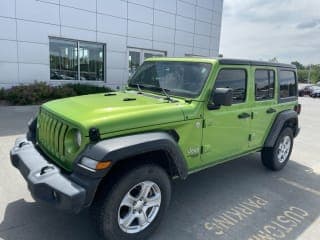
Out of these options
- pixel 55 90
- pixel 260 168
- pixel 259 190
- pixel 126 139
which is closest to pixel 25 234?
pixel 126 139

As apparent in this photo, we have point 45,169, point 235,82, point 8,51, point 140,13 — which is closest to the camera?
point 45,169

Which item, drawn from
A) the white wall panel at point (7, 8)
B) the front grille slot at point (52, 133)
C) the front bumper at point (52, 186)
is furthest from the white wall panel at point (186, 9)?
the front bumper at point (52, 186)

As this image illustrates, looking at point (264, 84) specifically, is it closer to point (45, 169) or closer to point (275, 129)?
point (275, 129)

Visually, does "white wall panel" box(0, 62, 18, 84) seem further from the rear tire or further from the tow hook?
the rear tire

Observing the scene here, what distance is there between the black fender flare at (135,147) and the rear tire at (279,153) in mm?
2549

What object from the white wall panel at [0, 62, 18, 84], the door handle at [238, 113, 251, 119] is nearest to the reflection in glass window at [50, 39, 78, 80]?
the white wall panel at [0, 62, 18, 84]

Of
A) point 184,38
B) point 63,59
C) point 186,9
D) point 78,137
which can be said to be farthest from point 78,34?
point 78,137

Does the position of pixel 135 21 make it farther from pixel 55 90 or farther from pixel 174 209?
pixel 174 209

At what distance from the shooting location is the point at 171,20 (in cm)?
1550

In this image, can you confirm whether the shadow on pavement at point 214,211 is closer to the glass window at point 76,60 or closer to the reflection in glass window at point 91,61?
the glass window at point 76,60

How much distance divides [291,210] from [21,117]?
7690 mm

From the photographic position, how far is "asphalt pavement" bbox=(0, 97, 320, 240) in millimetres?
3111

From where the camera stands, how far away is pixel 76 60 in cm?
1256

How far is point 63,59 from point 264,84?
9.90 metres
